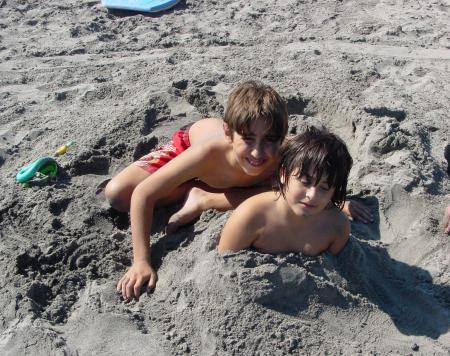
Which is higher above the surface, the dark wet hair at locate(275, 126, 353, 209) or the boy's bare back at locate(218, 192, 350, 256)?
the dark wet hair at locate(275, 126, 353, 209)

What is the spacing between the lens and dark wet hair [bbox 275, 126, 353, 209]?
2.33m

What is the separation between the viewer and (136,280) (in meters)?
2.66

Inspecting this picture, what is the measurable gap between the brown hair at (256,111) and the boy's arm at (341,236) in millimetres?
470

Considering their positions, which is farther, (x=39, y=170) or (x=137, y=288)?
(x=39, y=170)

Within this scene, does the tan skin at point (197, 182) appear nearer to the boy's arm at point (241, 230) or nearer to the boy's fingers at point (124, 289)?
the boy's fingers at point (124, 289)

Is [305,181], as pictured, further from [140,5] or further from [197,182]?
[140,5]

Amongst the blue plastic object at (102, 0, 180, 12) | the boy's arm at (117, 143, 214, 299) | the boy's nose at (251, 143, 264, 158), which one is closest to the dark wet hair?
the boy's nose at (251, 143, 264, 158)

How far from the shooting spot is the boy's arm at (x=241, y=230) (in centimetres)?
250

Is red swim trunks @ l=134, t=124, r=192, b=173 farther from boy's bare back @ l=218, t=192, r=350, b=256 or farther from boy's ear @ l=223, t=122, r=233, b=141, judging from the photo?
boy's bare back @ l=218, t=192, r=350, b=256

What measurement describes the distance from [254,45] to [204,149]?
2.65 m

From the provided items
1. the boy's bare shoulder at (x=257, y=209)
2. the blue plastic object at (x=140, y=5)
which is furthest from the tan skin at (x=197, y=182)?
the blue plastic object at (x=140, y=5)

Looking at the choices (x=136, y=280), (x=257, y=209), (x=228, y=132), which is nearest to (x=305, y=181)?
(x=257, y=209)

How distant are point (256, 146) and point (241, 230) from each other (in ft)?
1.45

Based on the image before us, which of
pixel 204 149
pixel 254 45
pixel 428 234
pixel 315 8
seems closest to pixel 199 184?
pixel 204 149
